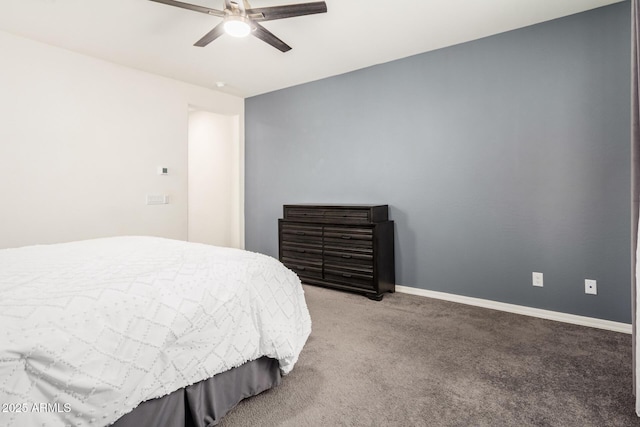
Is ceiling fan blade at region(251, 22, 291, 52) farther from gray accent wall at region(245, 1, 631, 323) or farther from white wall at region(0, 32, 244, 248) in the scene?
white wall at region(0, 32, 244, 248)

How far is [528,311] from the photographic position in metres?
2.96

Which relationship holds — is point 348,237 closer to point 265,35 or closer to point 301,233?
point 301,233

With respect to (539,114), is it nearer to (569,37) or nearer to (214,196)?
(569,37)

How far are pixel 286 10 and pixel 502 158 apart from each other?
7.30 feet

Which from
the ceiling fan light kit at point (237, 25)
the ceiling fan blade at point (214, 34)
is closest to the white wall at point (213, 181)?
the ceiling fan blade at point (214, 34)

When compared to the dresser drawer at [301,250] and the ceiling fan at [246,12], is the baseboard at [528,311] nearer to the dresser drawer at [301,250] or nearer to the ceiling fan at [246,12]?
the dresser drawer at [301,250]

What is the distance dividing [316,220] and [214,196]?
2399 mm

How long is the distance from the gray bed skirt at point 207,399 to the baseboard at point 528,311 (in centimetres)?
217

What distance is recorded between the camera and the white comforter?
1.00 metres

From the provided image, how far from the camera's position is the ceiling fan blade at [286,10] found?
2.17m

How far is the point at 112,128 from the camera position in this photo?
3711 millimetres

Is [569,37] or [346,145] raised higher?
[569,37]

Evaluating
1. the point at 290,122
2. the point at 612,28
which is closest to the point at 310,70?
the point at 290,122

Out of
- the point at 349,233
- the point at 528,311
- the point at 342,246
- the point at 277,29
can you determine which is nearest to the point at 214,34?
the point at 277,29
